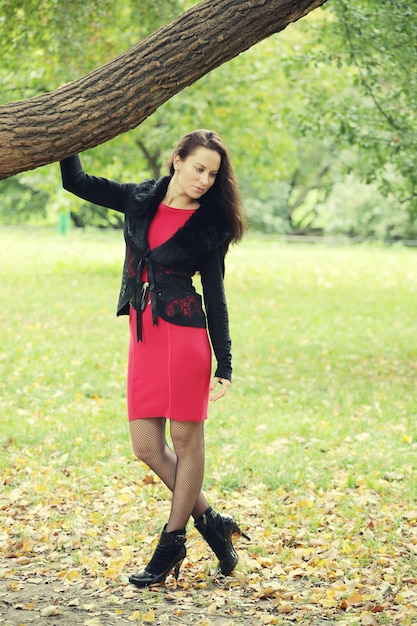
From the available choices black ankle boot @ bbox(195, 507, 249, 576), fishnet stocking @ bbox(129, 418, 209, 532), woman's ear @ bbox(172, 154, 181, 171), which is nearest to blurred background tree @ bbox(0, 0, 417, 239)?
woman's ear @ bbox(172, 154, 181, 171)

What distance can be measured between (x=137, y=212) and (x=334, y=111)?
260 inches

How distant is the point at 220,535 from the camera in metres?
4.51

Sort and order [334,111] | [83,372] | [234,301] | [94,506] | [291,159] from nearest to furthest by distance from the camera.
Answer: [94,506]
[83,372]
[334,111]
[234,301]
[291,159]

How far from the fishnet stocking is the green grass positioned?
1832mm

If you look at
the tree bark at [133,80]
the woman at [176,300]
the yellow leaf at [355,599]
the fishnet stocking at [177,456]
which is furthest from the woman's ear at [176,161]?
the yellow leaf at [355,599]

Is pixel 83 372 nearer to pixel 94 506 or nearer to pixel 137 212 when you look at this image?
pixel 94 506

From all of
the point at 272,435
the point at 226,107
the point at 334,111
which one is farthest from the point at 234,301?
the point at 272,435

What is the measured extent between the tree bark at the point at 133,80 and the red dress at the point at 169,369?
0.62 metres

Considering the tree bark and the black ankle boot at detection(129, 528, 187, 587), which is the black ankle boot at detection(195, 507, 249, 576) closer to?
the black ankle boot at detection(129, 528, 187, 587)

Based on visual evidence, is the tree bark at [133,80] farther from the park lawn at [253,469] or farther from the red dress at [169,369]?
the park lawn at [253,469]

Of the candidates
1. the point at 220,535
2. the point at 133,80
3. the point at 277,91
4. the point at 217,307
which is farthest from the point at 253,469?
the point at 277,91

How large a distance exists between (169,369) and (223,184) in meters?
0.91

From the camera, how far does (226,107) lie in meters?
18.6

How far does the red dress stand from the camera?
4.18 m
